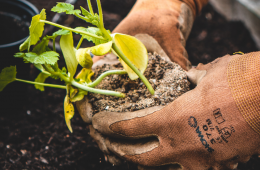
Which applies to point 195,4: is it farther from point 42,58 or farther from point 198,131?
point 42,58

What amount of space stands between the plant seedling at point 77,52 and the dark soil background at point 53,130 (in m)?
0.34

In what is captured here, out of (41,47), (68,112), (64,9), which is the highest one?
(64,9)

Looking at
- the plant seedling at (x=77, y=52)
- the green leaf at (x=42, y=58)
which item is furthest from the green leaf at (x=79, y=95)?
the green leaf at (x=42, y=58)

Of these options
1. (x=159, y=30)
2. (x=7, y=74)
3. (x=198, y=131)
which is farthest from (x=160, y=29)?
(x=7, y=74)

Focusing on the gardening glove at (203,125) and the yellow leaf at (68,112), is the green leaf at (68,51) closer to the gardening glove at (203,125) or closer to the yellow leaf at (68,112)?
the yellow leaf at (68,112)

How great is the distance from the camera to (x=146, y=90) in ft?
3.04

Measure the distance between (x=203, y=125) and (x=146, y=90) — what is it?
0.31 m

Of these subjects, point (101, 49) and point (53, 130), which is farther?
point (53, 130)

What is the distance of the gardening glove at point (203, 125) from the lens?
2.24ft

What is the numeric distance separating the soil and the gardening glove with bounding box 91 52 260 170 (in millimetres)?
50

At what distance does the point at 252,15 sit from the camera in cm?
157

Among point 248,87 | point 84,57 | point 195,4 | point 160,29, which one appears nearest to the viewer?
point 248,87

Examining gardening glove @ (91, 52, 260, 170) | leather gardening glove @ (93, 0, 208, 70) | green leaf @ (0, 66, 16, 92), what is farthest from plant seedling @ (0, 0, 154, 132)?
leather gardening glove @ (93, 0, 208, 70)

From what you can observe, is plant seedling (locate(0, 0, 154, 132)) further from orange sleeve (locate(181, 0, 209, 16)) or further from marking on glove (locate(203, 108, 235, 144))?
orange sleeve (locate(181, 0, 209, 16))
